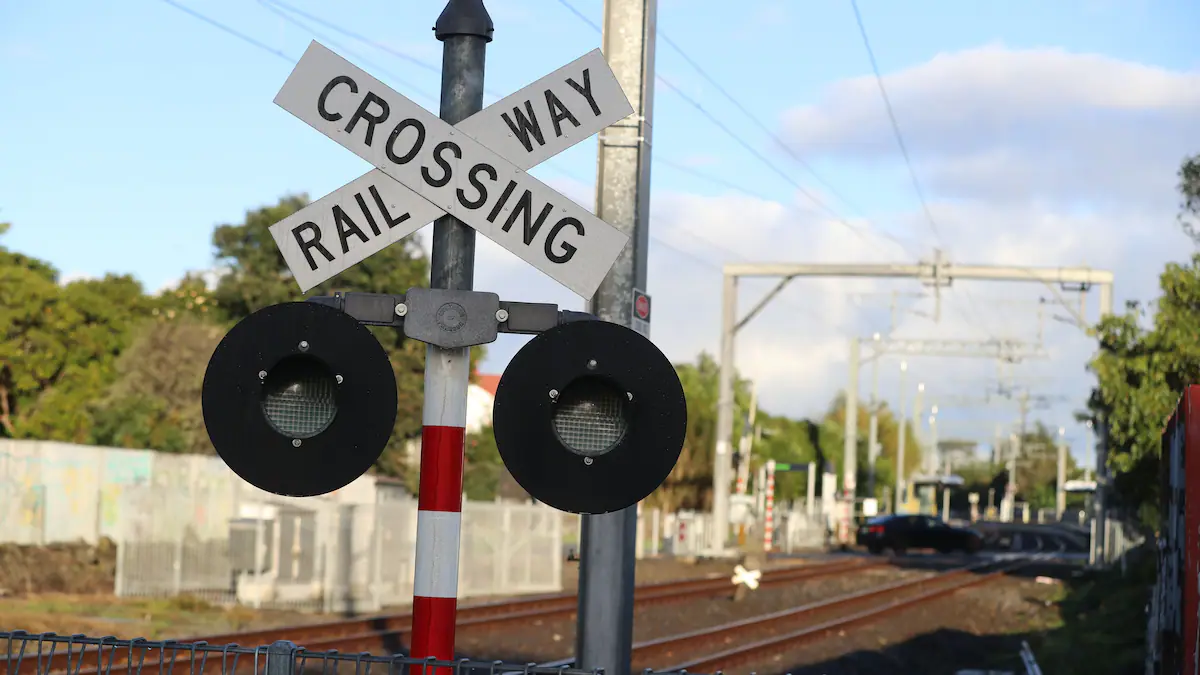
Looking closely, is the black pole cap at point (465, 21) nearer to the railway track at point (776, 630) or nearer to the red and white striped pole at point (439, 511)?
the red and white striped pole at point (439, 511)

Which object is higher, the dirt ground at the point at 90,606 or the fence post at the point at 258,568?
the fence post at the point at 258,568

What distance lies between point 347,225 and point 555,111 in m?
0.74

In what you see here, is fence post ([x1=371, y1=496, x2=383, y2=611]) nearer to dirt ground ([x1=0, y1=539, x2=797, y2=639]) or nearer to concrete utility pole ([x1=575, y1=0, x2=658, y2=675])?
dirt ground ([x1=0, y1=539, x2=797, y2=639])

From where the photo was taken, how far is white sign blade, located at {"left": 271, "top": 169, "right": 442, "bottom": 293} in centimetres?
465

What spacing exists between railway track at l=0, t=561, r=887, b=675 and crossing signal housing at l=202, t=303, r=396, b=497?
18.8 ft

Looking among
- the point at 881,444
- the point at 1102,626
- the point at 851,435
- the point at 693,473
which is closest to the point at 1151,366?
the point at 1102,626

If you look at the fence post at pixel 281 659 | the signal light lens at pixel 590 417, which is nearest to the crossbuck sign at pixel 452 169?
the signal light lens at pixel 590 417

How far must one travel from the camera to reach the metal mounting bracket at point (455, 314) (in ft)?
15.5

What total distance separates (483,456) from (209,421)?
198 feet

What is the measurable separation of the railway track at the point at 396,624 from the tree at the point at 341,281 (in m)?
22.5

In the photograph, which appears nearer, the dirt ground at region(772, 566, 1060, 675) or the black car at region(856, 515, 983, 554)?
the dirt ground at region(772, 566, 1060, 675)

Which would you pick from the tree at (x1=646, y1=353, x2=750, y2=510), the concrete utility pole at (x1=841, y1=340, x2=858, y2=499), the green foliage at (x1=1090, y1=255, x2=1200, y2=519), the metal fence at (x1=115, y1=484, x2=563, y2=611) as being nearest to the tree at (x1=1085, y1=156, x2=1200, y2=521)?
the green foliage at (x1=1090, y1=255, x2=1200, y2=519)

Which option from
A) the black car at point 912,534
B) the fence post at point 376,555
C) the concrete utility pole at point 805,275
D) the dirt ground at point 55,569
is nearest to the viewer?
the fence post at point 376,555

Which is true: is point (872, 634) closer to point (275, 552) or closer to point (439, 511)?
point (275, 552)
